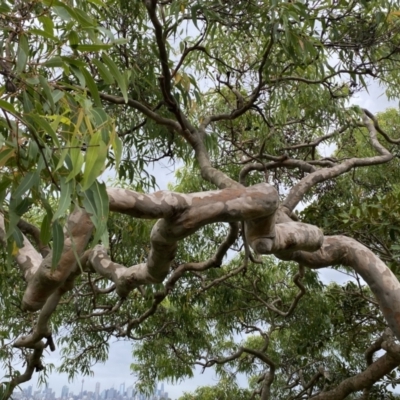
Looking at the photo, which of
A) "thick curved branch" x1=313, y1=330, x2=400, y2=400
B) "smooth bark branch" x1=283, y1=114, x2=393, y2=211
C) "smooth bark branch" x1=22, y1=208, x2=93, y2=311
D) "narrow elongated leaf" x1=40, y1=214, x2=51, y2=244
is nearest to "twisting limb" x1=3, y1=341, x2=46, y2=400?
"smooth bark branch" x1=22, y1=208, x2=93, y2=311

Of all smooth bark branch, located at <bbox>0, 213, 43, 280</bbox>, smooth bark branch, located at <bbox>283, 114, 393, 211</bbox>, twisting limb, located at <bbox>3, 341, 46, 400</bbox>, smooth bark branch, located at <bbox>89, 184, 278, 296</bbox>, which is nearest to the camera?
smooth bark branch, located at <bbox>89, 184, 278, 296</bbox>

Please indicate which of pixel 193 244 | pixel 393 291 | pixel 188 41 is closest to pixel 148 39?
pixel 188 41

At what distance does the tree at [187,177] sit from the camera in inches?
38.3

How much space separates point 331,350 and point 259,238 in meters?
3.37

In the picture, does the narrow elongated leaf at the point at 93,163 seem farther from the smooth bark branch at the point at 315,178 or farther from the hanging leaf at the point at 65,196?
the smooth bark branch at the point at 315,178

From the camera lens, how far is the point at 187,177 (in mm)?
→ 4348

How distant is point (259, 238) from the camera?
5.99ft

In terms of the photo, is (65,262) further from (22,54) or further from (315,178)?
(315,178)

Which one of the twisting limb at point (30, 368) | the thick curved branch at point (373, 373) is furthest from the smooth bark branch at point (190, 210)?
the thick curved branch at point (373, 373)

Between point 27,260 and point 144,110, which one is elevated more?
point 144,110

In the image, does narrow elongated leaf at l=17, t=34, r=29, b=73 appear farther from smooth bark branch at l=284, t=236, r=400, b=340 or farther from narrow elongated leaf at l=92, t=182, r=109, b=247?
smooth bark branch at l=284, t=236, r=400, b=340

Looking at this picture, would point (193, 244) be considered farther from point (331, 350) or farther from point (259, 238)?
point (259, 238)

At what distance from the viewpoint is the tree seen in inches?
38.3

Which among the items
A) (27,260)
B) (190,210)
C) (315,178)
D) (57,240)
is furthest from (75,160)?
(315,178)
